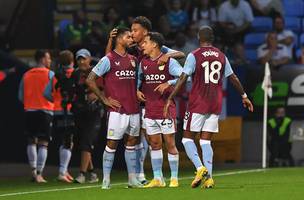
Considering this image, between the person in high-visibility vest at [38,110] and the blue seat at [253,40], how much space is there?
7829 mm

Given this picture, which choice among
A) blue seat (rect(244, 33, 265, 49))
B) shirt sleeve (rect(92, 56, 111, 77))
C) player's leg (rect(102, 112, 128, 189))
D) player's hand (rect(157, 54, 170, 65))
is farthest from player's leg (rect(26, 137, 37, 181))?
blue seat (rect(244, 33, 265, 49))

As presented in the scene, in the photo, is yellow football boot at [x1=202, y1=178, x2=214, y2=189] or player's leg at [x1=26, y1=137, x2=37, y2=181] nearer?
yellow football boot at [x1=202, y1=178, x2=214, y2=189]

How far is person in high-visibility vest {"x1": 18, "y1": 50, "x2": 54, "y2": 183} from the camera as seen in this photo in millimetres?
20312

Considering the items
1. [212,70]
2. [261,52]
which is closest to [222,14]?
[261,52]

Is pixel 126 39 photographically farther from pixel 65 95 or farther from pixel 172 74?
pixel 65 95

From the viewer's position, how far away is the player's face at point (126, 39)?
15969 millimetres

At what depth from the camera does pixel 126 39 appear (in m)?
16.0

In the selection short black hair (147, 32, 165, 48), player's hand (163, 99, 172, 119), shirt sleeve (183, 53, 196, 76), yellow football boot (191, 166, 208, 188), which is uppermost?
short black hair (147, 32, 165, 48)

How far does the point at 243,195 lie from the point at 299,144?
11192mm

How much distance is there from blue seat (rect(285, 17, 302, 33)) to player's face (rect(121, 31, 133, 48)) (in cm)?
1229

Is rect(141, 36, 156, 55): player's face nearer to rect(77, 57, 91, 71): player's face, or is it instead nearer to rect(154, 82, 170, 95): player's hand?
rect(154, 82, 170, 95): player's hand

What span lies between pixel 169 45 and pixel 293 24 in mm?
3803

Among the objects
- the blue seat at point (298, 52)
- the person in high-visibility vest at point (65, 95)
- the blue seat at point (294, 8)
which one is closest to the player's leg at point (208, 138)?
the person in high-visibility vest at point (65, 95)

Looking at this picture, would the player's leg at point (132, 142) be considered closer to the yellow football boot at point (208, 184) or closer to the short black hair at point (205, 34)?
the yellow football boot at point (208, 184)
